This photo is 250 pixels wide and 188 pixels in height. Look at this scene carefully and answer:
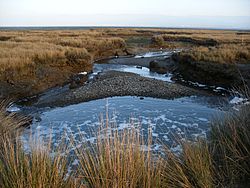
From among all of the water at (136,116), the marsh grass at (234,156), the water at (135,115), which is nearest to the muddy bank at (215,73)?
the water at (135,115)

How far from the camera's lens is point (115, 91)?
59.2 feet

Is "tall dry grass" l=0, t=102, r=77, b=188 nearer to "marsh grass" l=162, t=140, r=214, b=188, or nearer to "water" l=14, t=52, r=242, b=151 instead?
"marsh grass" l=162, t=140, r=214, b=188

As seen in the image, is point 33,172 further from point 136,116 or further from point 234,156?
point 136,116

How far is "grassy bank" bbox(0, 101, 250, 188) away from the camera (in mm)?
3666

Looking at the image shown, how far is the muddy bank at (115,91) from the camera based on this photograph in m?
16.2

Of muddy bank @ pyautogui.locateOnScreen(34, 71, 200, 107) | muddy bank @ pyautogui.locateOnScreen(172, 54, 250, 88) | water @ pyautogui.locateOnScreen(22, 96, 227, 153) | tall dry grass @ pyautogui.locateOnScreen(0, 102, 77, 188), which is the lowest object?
water @ pyautogui.locateOnScreen(22, 96, 227, 153)

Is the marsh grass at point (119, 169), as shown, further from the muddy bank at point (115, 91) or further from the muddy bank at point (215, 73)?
the muddy bank at point (215, 73)

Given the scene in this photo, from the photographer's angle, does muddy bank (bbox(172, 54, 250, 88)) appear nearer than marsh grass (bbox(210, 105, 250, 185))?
No

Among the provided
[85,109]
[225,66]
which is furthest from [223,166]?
[225,66]

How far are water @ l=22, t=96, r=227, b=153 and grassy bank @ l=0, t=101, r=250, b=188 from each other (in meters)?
4.91

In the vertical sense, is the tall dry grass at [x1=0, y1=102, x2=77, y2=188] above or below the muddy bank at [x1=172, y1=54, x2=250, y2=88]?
above

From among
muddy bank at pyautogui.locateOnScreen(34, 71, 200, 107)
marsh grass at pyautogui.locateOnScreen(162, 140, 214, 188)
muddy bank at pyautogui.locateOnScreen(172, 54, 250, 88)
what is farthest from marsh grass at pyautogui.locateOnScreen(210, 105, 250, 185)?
muddy bank at pyautogui.locateOnScreen(172, 54, 250, 88)

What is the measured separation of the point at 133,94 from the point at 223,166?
1316 cm

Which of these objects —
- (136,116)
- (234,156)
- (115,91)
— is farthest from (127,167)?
(115,91)
